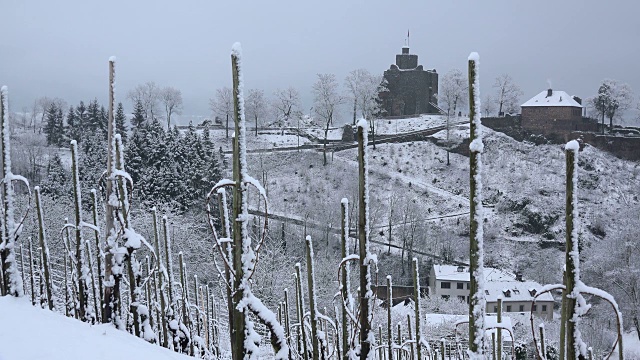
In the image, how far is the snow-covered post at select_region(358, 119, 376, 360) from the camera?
1.87 metres

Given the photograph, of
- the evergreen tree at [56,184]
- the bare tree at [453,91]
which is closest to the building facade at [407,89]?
the bare tree at [453,91]

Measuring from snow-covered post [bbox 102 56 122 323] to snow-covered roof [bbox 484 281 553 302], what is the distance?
1577cm

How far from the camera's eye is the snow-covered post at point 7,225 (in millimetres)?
3570

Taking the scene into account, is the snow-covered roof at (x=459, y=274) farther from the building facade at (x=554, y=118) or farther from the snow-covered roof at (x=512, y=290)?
the building facade at (x=554, y=118)

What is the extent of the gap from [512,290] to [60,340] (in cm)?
1757

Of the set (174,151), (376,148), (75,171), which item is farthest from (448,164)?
(75,171)

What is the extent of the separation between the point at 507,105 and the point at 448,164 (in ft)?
45.6

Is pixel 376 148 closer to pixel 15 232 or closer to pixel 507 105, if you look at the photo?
pixel 507 105

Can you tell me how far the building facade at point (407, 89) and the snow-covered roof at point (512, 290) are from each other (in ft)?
82.0

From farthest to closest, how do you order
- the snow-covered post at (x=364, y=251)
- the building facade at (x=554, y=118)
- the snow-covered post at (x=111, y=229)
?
1. the building facade at (x=554, y=118)
2. the snow-covered post at (x=111, y=229)
3. the snow-covered post at (x=364, y=251)

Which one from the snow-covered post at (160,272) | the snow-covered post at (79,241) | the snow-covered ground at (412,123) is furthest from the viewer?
the snow-covered ground at (412,123)

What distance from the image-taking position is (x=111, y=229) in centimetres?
316

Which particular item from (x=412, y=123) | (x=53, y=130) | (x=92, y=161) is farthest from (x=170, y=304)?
(x=412, y=123)

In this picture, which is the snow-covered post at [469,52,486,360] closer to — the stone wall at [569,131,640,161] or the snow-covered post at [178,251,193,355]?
the snow-covered post at [178,251,193,355]
